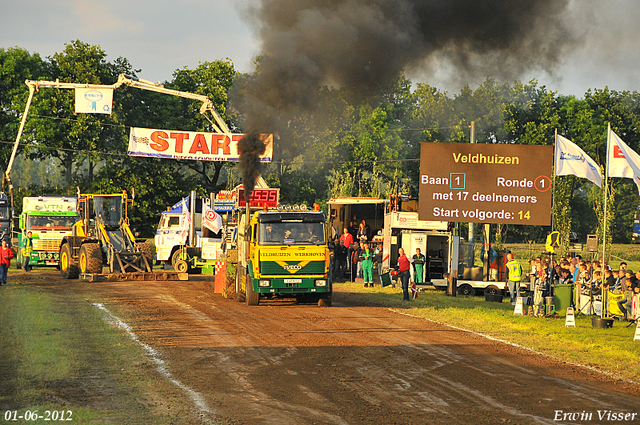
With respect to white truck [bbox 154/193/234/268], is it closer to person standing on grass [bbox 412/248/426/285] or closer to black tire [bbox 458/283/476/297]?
person standing on grass [bbox 412/248/426/285]

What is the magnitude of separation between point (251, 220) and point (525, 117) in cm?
4375

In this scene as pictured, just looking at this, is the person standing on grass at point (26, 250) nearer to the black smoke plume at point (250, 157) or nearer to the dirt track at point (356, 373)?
the black smoke plume at point (250, 157)

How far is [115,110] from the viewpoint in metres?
51.6

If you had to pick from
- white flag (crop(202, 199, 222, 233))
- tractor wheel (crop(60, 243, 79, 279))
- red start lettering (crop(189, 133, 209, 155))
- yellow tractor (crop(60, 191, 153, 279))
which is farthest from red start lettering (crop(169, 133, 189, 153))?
tractor wheel (crop(60, 243, 79, 279))

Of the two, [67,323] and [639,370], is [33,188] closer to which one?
[67,323]

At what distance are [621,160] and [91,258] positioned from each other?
65.5ft

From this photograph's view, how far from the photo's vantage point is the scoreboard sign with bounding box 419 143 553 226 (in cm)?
2352

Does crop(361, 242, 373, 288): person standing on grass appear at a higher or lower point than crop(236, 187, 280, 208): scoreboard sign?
lower

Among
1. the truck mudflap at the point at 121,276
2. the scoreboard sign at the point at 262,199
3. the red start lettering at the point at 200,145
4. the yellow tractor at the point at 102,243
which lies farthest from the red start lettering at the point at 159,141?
the scoreboard sign at the point at 262,199

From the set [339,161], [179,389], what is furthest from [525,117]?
[179,389]

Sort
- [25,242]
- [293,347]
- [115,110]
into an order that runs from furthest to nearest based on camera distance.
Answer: [115,110] → [25,242] → [293,347]

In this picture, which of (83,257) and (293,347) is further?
(83,257)

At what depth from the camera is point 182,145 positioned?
43.8 metres

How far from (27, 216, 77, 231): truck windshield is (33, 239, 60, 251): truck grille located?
2.14 feet
